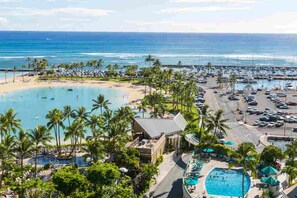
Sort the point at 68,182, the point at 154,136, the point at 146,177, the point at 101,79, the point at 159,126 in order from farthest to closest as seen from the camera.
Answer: the point at 101,79, the point at 159,126, the point at 154,136, the point at 146,177, the point at 68,182

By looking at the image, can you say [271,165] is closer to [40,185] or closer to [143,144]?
[143,144]

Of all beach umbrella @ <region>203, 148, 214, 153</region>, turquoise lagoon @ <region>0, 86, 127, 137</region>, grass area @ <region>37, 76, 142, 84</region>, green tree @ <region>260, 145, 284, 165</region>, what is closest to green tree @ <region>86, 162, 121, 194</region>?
beach umbrella @ <region>203, 148, 214, 153</region>

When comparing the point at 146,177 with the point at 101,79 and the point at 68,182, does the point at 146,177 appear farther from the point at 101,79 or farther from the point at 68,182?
the point at 101,79

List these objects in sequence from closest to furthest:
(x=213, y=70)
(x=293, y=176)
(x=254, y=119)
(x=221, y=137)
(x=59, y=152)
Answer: (x=293, y=176), (x=59, y=152), (x=221, y=137), (x=254, y=119), (x=213, y=70)

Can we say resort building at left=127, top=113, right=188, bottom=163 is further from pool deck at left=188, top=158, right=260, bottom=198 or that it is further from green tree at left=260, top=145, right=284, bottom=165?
green tree at left=260, top=145, right=284, bottom=165

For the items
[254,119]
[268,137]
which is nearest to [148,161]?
[268,137]

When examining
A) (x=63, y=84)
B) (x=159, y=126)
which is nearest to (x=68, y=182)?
(x=159, y=126)
